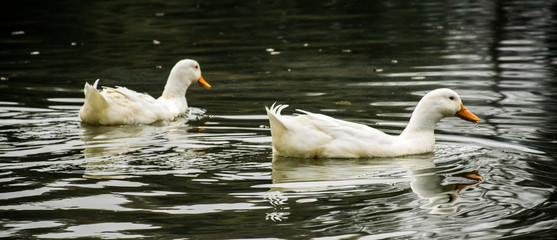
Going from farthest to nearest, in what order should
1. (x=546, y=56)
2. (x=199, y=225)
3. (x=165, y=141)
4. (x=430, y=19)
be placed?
(x=430, y=19) → (x=546, y=56) → (x=165, y=141) → (x=199, y=225)

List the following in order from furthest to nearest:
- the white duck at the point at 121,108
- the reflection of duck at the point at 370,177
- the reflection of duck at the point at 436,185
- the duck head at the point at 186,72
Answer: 1. the duck head at the point at 186,72
2. the white duck at the point at 121,108
3. the reflection of duck at the point at 370,177
4. the reflection of duck at the point at 436,185

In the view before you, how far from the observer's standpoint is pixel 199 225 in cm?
608

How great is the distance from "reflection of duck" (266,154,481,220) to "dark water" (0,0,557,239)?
0.08 feet

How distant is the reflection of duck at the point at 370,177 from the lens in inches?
269

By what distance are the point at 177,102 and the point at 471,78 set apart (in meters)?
4.34

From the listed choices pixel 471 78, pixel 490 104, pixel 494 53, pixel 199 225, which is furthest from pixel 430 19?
pixel 199 225

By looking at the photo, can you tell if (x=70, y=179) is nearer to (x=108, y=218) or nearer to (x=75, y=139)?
(x=108, y=218)

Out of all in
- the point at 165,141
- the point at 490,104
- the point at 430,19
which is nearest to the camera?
the point at 165,141

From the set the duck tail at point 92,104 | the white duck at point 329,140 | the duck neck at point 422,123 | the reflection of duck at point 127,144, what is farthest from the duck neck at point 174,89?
the duck neck at point 422,123

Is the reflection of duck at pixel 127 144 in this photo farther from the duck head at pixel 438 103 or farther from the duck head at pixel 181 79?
the duck head at pixel 438 103

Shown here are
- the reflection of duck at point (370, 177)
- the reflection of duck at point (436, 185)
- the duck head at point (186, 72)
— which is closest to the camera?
the reflection of duck at point (436, 185)

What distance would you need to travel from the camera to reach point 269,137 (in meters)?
9.27

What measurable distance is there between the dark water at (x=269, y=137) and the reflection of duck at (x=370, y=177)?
0.02 m

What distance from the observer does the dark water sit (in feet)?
20.4
